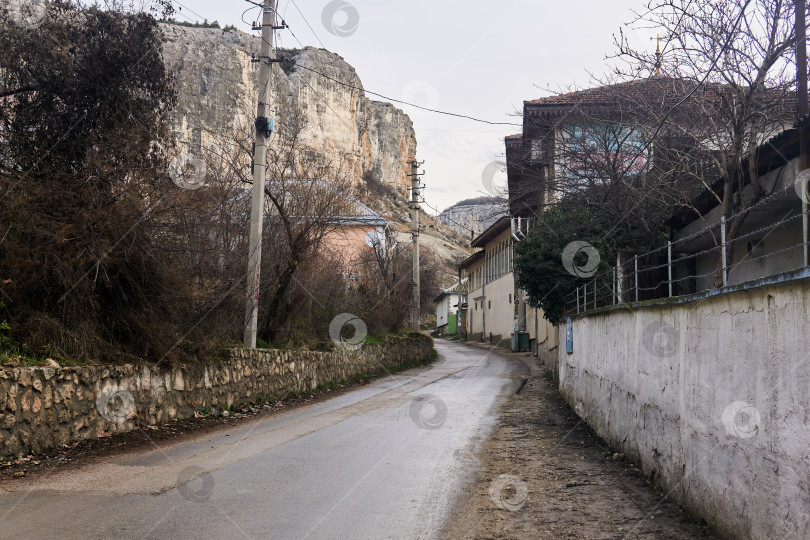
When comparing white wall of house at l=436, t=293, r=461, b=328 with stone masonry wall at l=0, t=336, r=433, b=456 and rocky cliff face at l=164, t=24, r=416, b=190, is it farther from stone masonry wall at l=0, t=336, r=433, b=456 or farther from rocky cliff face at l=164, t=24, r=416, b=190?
stone masonry wall at l=0, t=336, r=433, b=456

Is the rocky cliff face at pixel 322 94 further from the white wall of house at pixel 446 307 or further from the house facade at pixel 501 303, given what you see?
the house facade at pixel 501 303

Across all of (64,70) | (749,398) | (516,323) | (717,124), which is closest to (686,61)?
(717,124)

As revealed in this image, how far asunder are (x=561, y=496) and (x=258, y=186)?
10.1 metres

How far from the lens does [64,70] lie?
1110cm

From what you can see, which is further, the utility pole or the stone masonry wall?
the utility pole

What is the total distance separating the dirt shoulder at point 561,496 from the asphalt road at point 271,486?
11.1 inches

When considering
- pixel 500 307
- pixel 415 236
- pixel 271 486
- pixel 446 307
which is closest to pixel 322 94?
pixel 446 307

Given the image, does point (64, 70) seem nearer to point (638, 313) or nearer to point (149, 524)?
point (149, 524)

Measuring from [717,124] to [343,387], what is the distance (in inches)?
464

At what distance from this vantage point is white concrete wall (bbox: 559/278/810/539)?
167 inches

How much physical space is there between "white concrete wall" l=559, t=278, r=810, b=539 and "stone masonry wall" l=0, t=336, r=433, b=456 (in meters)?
6.99

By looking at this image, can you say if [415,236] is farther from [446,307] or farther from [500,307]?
[446,307]

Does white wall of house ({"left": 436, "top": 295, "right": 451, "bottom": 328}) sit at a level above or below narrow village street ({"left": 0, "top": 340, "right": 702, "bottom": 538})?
above

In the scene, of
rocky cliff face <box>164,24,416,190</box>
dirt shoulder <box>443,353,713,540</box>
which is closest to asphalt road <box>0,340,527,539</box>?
dirt shoulder <box>443,353,713,540</box>
